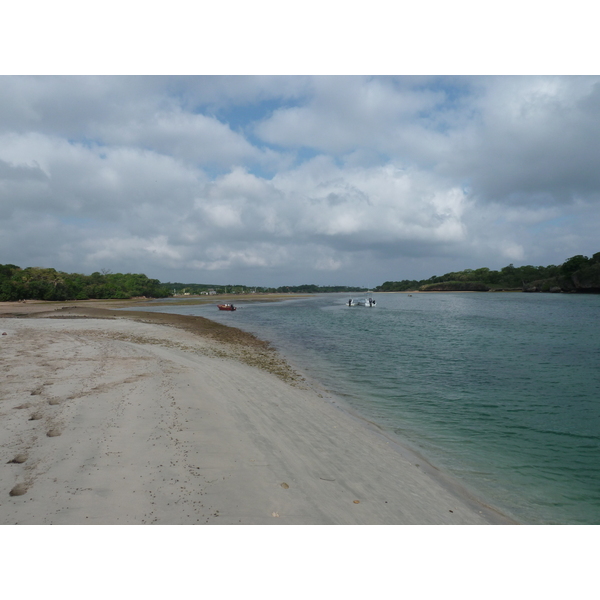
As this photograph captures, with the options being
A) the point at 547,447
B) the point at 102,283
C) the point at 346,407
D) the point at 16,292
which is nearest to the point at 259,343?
the point at 346,407

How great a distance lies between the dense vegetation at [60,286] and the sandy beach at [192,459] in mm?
87179

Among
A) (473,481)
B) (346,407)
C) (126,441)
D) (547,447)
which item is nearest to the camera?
(126,441)

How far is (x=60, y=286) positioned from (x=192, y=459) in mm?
100607

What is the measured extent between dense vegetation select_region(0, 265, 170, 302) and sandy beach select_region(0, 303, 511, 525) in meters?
→ 87.2

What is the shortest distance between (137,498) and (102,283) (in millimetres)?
130436

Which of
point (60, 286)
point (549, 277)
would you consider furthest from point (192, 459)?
point (549, 277)

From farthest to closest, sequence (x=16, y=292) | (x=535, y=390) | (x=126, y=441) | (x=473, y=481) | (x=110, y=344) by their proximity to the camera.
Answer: (x=16, y=292) → (x=110, y=344) → (x=535, y=390) → (x=473, y=481) → (x=126, y=441)

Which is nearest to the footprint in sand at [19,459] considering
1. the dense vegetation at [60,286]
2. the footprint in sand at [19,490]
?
the footprint in sand at [19,490]

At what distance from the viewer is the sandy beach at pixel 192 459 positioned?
4793mm

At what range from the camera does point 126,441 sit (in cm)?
667

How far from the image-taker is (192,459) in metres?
6.20

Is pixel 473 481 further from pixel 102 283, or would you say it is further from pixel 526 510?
pixel 102 283

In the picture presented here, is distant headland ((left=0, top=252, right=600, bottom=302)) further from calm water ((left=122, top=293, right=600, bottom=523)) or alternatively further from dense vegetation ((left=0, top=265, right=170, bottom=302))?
calm water ((left=122, top=293, right=600, bottom=523))

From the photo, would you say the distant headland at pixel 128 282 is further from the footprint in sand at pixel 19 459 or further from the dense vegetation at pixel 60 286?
the footprint in sand at pixel 19 459
